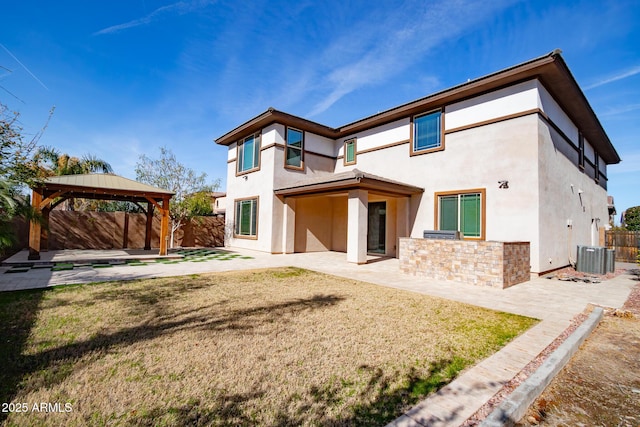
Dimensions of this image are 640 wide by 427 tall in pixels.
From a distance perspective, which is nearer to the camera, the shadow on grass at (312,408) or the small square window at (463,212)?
the shadow on grass at (312,408)

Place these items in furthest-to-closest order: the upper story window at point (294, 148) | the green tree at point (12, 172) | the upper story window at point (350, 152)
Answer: the upper story window at point (350, 152) → the upper story window at point (294, 148) → the green tree at point (12, 172)

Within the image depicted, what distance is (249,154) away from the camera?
54.0 ft

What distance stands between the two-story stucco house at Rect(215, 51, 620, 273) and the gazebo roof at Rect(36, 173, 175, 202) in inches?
212

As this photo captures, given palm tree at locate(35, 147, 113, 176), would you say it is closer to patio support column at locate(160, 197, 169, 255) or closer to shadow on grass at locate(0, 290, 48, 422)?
patio support column at locate(160, 197, 169, 255)

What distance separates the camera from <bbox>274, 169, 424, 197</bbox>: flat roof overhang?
35.1 feet

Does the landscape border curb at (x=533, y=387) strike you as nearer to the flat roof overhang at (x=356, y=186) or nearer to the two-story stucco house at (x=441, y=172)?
the two-story stucco house at (x=441, y=172)

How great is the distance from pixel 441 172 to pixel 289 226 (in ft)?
24.6

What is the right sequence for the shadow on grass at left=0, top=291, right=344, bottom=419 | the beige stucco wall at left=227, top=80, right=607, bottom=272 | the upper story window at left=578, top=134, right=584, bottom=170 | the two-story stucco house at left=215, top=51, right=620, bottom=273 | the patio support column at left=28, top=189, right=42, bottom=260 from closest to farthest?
the shadow on grass at left=0, top=291, right=344, bottom=419, the beige stucco wall at left=227, top=80, right=607, bottom=272, the two-story stucco house at left=215, top=51, right=620, bottom=273, the patio support column at left=28, top=189, right=42, bottom=260, the upper story window at left=578, top=134, right=584, bottom=170

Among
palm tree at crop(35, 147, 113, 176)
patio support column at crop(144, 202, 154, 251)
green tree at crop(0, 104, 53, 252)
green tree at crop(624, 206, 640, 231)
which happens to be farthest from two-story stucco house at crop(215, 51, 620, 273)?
green tree at crop(624, 206, 640, 231)

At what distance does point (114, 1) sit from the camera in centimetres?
824

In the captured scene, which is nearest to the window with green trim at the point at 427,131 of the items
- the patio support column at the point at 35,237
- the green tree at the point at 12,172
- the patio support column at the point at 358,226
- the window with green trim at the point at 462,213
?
the window with green trim at the point at 462,213

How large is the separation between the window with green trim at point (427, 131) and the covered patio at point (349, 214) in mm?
1996

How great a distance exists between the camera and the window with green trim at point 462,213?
34.7 ft

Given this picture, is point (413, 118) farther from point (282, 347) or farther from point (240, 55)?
point (282, 347)
